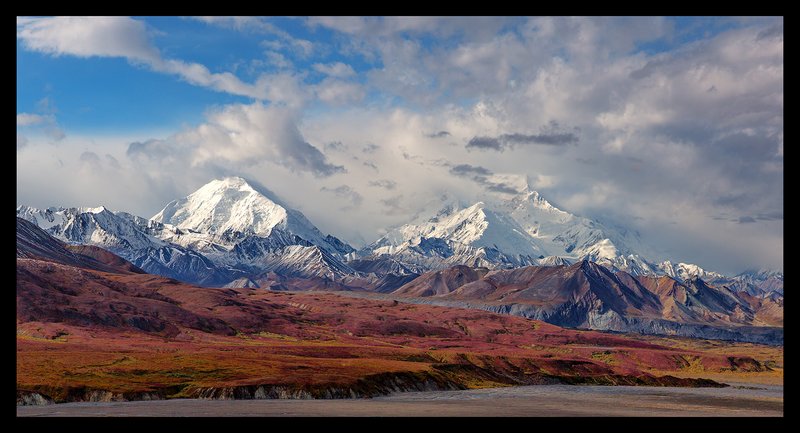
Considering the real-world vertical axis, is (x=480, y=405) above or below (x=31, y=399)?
below

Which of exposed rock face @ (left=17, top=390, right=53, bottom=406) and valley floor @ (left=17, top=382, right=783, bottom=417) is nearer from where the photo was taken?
valley floor @ (left=17, top=382, right=783, bottom=417)

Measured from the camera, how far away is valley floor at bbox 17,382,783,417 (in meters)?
107

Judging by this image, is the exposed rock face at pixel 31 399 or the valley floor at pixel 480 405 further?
the exposed rock face at pixel 31 399

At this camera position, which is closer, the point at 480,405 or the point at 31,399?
the point at 31,399

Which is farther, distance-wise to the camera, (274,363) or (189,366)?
(274,363)

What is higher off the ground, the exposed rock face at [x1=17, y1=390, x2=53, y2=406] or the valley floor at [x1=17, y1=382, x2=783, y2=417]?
the exposed rock face at [x1=17, y1=390, x2=53, y2=406]

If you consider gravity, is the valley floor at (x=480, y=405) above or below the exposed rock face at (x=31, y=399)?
below

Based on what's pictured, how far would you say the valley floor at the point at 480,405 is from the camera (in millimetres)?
106562

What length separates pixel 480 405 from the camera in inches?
5089
